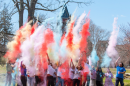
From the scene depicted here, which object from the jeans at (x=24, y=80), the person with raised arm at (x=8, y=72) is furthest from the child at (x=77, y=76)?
the person with raised arm at (x=8, y=72)

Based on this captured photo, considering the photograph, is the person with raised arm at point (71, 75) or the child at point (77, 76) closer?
the child at point (77, 76)

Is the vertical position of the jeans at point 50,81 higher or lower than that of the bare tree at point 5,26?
lower

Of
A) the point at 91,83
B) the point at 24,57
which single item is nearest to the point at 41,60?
the point at 24,57

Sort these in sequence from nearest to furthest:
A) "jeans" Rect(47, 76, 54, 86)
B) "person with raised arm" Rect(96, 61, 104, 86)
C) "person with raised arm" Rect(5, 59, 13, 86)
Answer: "jeans" Rect(47, 76, 54, 86)
"person with raised arm" Rect(96, 61, 104, 86)
"person with raised arm" Rect(5, 59, 13, 86)

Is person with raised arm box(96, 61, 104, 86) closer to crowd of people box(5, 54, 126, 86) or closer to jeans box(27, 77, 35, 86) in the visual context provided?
crowd of people box(5, 54, 126, 86)

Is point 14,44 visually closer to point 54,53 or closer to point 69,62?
point 54,53

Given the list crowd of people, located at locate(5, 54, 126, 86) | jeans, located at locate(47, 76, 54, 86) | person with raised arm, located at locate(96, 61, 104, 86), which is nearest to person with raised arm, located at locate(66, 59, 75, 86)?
crowd of people, located at locate(5, 54, 126, 86)

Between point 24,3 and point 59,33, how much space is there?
4742 mm

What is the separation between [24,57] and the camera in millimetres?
→ 7719

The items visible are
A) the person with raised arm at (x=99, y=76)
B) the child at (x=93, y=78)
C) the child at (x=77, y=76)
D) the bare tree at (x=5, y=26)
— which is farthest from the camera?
the bare tree at (x=5, y=26)

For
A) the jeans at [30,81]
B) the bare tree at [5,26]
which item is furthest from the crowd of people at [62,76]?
the bare tree at [5,26]

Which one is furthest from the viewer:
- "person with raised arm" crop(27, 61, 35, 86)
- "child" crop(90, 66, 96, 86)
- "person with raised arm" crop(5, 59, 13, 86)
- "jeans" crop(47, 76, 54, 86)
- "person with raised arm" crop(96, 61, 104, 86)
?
"person with raised arm" crop(5, 59, 13, 86)

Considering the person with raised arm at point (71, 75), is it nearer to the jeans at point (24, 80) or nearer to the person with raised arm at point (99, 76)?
the person with raised arm at point (99, 76)

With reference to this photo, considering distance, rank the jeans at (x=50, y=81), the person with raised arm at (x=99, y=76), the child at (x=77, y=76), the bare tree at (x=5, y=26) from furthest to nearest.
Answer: the bare tree at (x=5, y=26), the person with raised arm at (x=99, y=76), the child at (x=77, y=76), the jeans at (x=50, y=81)
